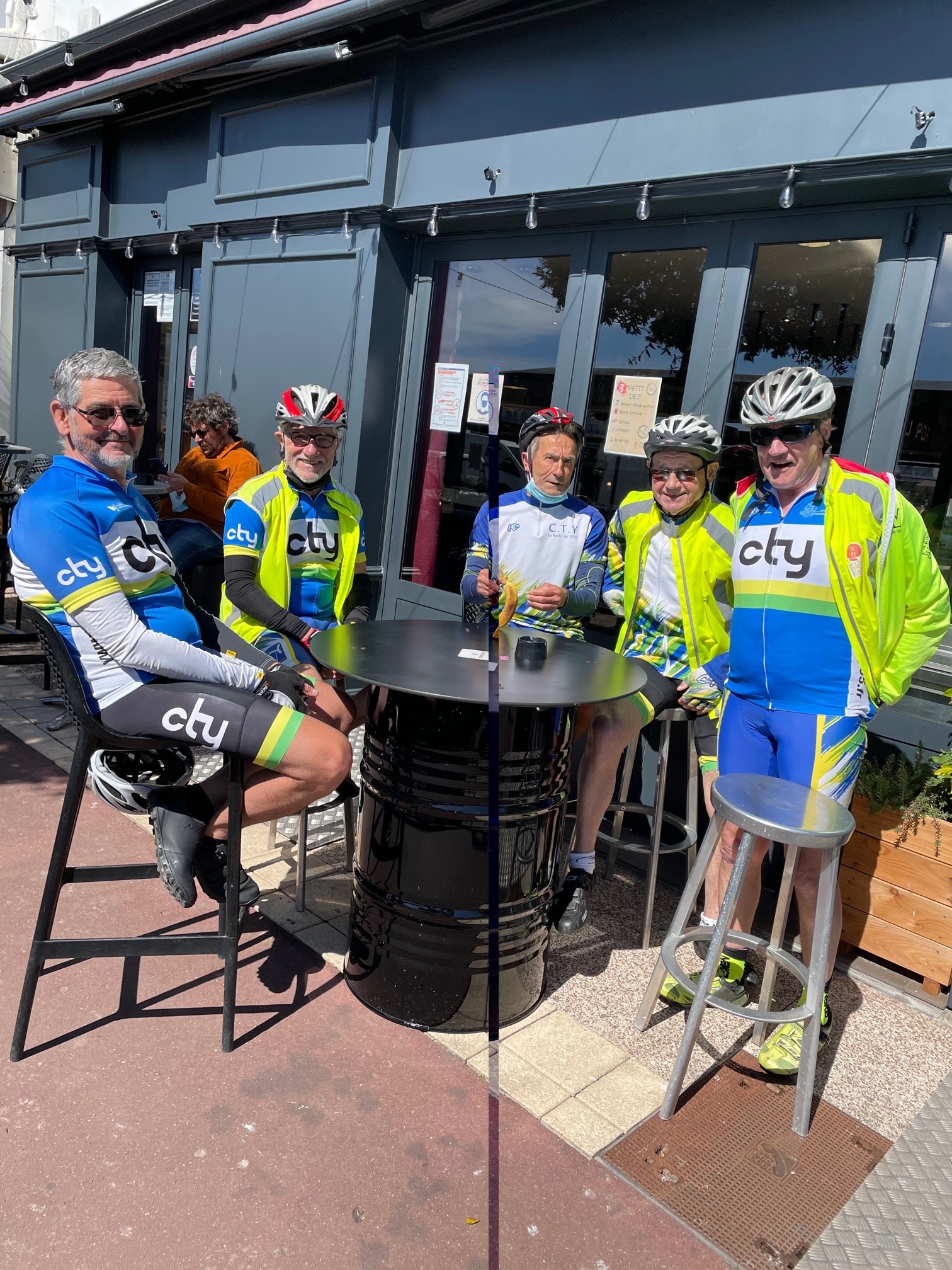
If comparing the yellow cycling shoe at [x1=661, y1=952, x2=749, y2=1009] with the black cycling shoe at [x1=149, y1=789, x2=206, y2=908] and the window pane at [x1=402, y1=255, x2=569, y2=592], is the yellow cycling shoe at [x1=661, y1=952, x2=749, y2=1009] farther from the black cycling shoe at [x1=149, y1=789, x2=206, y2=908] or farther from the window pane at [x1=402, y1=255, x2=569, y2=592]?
the window pane at [x1=402, y1=255, x2=569, y2=592]

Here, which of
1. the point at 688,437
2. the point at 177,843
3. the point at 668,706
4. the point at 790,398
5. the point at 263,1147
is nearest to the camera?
the point at 263,1147

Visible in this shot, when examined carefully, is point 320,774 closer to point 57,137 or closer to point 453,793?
point 453,793

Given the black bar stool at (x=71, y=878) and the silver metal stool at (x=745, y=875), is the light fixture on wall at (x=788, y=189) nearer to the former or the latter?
the silver metal stool at (x=745, y=875)

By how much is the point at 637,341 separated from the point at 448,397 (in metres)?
1.42

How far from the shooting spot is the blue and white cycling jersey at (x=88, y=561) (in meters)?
2.39

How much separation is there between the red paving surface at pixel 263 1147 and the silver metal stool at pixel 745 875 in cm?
54

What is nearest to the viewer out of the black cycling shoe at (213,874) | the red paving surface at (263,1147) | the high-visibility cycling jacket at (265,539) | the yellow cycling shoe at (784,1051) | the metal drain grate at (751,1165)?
the red paving surface at (263,1147)

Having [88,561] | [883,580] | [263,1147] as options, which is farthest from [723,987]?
[88,561]

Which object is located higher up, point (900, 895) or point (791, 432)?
point (791, 432)

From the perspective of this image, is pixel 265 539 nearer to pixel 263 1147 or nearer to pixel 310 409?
pixel 310 409

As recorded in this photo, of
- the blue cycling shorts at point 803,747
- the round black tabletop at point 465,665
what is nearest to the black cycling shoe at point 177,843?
the round black tabletop at point 465,665

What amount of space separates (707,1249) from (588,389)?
3.76 m

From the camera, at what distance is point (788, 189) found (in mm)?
3666

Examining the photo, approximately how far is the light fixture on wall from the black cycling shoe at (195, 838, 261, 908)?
333cm
